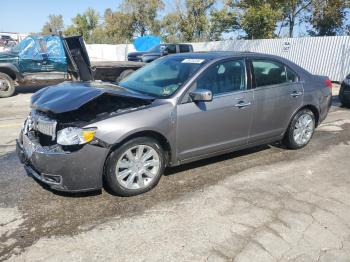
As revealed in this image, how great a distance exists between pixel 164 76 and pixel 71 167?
1.87 meters

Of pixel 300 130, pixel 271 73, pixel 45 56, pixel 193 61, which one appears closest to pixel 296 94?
pixel 271 73

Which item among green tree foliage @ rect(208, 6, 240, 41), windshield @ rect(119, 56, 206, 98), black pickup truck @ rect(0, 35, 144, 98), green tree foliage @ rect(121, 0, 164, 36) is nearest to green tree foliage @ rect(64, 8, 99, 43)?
green tree foliage @ rect(121, 0, 164, 36)

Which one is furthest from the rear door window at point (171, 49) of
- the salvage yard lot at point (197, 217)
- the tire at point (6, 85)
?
the salvage yard lot at point (197, 217)

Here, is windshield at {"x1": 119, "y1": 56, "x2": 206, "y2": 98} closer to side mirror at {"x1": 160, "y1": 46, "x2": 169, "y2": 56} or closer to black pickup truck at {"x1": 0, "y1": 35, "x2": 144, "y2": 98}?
black pickup truck at {"x1": 0, "y1": 35, "x2": 144, "y2": 98}

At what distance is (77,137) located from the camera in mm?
3586

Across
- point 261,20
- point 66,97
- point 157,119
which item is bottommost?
point 157,119

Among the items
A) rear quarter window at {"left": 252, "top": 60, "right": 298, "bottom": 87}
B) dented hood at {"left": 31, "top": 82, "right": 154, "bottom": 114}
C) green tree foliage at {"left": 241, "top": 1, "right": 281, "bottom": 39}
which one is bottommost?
dented hood at {"left": 31, "top": 82, "right": 154, "bottom": 114}

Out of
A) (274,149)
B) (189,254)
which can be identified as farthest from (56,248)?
(274,149)

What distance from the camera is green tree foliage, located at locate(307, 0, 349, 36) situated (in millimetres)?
25172

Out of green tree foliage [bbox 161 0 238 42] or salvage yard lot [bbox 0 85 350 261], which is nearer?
salvage yard lot [bbox 0 85 350 261]

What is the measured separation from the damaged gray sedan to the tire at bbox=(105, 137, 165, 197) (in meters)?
0.01

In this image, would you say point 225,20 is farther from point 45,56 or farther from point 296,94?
point 296,94

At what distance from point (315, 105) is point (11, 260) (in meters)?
4.88

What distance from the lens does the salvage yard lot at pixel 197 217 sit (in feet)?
10.1
